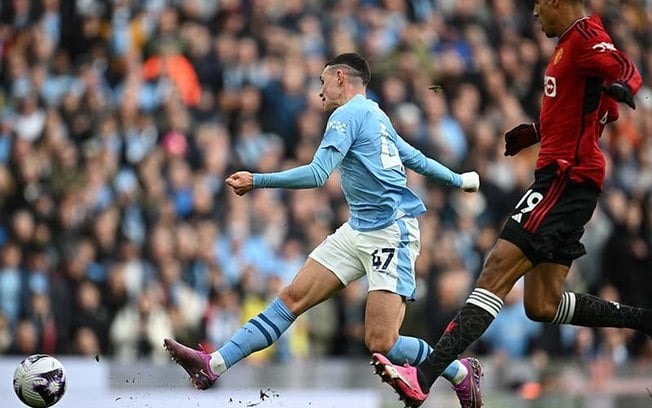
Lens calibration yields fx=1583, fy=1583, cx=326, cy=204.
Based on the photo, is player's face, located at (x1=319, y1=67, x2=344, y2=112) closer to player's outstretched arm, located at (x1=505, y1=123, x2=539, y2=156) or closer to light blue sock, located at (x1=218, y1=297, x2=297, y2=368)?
player's outstretched arm, located at (x1=505, y1=123, x2=539, y2=156)

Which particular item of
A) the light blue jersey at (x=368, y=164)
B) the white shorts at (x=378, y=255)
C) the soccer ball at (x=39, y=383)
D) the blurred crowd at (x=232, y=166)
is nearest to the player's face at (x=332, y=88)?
the light blue jersey at (x=368, y=164)

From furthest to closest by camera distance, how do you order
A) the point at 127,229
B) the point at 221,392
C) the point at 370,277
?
the point at 127,229, the point at 221,392, the point at 370,277

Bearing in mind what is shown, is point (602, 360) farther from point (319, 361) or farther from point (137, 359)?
point (137, 359)

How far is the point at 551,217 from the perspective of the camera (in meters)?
9.56

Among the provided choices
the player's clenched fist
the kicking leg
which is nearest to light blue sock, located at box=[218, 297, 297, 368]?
the kicking leg

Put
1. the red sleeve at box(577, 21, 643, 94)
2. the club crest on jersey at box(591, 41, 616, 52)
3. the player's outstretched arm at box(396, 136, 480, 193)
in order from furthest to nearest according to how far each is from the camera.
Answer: the player's outstretched arm at box(396, 136, 480, 193)
the club crest on jersey at box(591, 41, 616, 52)
the red sleeve at box(577, 21, 643, 94)

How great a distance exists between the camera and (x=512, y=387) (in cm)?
1562

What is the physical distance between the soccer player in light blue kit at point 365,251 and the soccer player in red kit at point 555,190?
0.79 metres

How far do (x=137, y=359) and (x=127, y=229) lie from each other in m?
1.69

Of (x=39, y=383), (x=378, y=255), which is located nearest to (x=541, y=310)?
(x=378, y=255)

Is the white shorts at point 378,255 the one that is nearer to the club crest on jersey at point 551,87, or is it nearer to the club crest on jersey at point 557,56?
the club crest on jersey at point 551,87

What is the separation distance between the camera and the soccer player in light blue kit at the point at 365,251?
10.3 metres

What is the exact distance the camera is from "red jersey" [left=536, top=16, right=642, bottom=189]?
9500 millimetres

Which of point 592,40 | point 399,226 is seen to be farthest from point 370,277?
point 592,40
